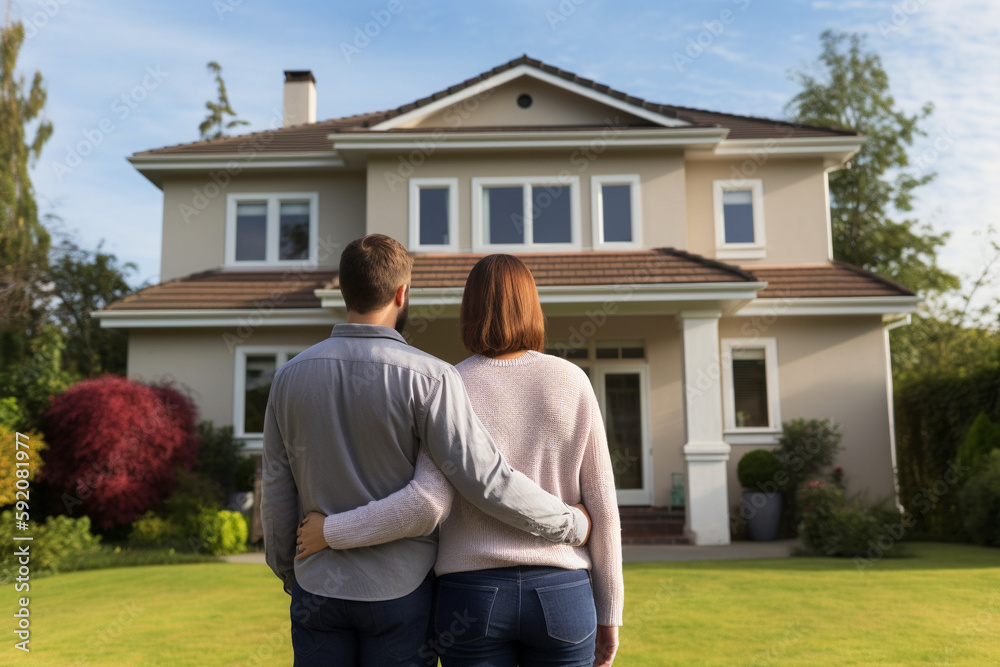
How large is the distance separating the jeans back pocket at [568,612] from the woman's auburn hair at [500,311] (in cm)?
64

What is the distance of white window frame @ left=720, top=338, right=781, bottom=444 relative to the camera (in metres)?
13.2

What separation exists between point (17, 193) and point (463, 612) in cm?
2250

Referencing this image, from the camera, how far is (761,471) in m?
12.1

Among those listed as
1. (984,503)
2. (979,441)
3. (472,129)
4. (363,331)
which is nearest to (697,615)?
(363,331)

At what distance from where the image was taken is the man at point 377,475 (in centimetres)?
202

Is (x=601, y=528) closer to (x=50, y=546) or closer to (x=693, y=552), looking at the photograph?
(x=693, y=552)

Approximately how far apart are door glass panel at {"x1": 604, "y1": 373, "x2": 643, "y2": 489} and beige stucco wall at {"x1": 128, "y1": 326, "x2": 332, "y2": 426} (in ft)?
16.9

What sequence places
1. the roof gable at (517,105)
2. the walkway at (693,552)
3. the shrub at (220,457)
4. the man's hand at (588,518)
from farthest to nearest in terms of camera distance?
1. the roof gable at (517,105)
2. the shrub at (220,457)
3. the walkway at (693,552)
4. the man's hand at (588,518)

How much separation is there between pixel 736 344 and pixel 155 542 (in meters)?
9.45

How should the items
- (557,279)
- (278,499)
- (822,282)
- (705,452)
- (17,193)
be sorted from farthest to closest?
(17,193) → (822,282) → (557,279) → (705,452) → (278,499)

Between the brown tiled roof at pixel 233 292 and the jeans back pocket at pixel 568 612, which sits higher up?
the brown tiled roof at pixel 233 292

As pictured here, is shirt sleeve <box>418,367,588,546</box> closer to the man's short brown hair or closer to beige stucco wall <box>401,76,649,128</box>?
the man's short brown hair

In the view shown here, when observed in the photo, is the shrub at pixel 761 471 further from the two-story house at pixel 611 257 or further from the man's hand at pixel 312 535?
the man's hand at pixel 312 535

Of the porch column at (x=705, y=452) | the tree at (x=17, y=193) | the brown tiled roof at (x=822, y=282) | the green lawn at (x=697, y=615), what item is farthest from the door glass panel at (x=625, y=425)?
the tree at (x=17, y=193)
